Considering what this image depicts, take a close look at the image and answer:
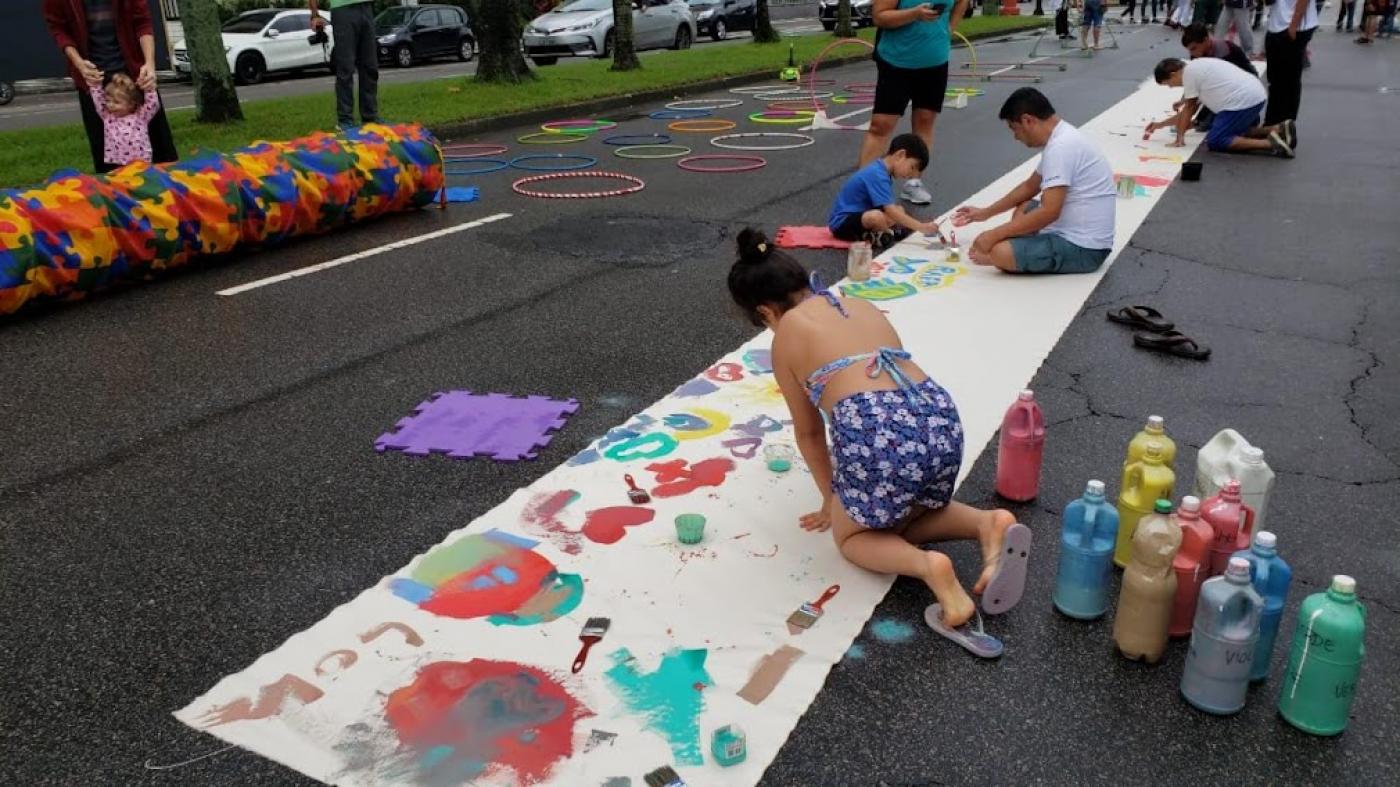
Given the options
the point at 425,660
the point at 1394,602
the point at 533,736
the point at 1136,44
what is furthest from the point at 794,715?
the point at 1136,44

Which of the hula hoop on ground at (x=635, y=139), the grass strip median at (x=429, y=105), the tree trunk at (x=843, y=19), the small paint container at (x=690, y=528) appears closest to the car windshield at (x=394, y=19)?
the grass strip median at (x=429, y=105)

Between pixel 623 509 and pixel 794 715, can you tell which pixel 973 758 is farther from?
pixel 623 509

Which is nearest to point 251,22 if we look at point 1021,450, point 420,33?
point 420,33

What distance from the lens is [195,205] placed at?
20.6ft

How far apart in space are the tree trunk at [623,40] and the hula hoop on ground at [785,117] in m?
4.56

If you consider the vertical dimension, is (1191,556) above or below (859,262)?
above

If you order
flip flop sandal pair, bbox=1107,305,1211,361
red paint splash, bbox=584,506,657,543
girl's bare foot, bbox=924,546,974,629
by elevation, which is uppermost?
girl's bare foot, bbox=924,546,974,629

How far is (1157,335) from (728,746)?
3536 millimetres

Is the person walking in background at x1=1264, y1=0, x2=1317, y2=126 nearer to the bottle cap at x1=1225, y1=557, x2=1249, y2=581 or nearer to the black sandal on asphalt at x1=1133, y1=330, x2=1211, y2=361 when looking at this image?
the black sandal on asphalt at x1=1133, y1=330, x2=1211, y2=361

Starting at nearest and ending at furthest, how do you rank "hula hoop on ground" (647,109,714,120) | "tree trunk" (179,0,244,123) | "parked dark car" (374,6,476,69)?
"tree trunk" (179,0,244,123)
"hula hoop on ground" (647,109,714,120)
"parked dark car" (374,6,476,69)

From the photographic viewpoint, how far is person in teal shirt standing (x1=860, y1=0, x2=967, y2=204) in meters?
7.39

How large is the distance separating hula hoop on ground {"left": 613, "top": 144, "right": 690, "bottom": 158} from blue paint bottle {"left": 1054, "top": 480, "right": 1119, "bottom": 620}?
807cm

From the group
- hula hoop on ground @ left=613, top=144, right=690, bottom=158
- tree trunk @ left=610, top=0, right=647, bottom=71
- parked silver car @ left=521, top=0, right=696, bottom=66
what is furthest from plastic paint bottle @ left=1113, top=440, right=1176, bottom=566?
parked silver car @ left=521, top=0, right=696, bottom=66

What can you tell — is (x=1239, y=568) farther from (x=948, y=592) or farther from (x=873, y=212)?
(x=873, y=212)
